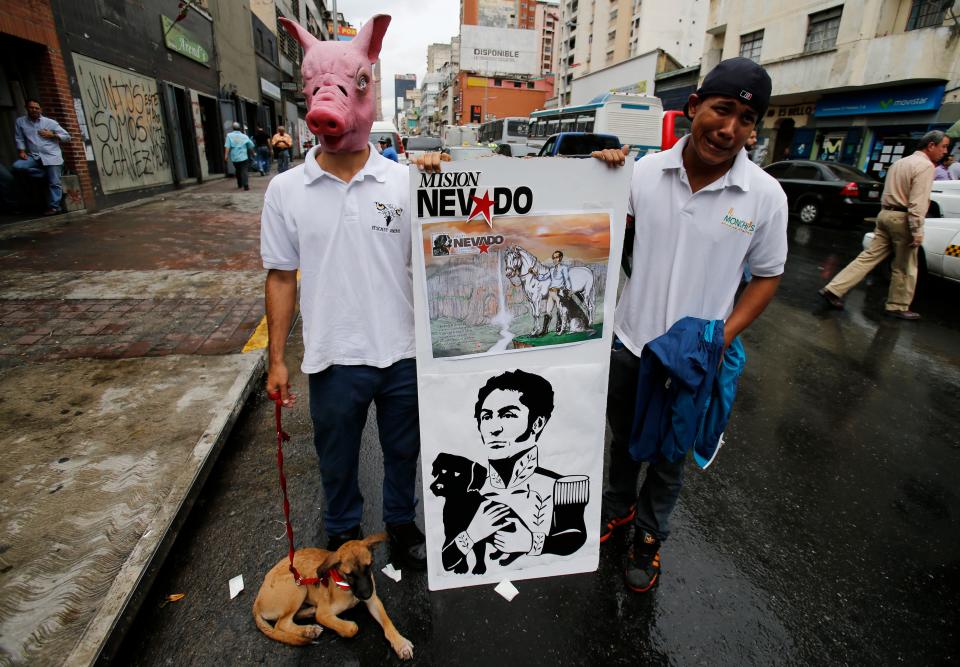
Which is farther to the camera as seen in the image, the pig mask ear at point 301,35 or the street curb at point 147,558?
the pig mask ear at point 301,35

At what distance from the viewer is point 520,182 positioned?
6.01ft

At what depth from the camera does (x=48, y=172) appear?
29.6 feet

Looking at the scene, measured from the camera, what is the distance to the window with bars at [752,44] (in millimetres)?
23556

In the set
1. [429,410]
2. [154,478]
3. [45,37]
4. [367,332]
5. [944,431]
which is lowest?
[944,431]

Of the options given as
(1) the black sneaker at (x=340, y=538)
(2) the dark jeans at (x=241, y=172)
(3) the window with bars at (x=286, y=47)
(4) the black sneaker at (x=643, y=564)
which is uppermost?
(3) the window with bars at (x=286, y=47)

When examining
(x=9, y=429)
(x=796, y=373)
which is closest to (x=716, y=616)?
(x=796, y=373)

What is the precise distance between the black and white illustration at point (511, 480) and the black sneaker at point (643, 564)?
0.82 ft

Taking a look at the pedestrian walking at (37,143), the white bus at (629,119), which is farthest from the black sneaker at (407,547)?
the white bus at (629,119)

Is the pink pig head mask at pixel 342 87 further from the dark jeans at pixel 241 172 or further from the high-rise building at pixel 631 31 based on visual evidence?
the high-rise building at pixel 631 31

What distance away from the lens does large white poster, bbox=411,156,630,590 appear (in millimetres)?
1835

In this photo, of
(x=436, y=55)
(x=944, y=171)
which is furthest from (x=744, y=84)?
(x=436, y=55)

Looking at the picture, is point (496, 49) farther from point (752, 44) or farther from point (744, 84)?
point (744, 84)

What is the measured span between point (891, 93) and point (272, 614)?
24.2m

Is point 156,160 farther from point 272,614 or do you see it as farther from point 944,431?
point 944,431
